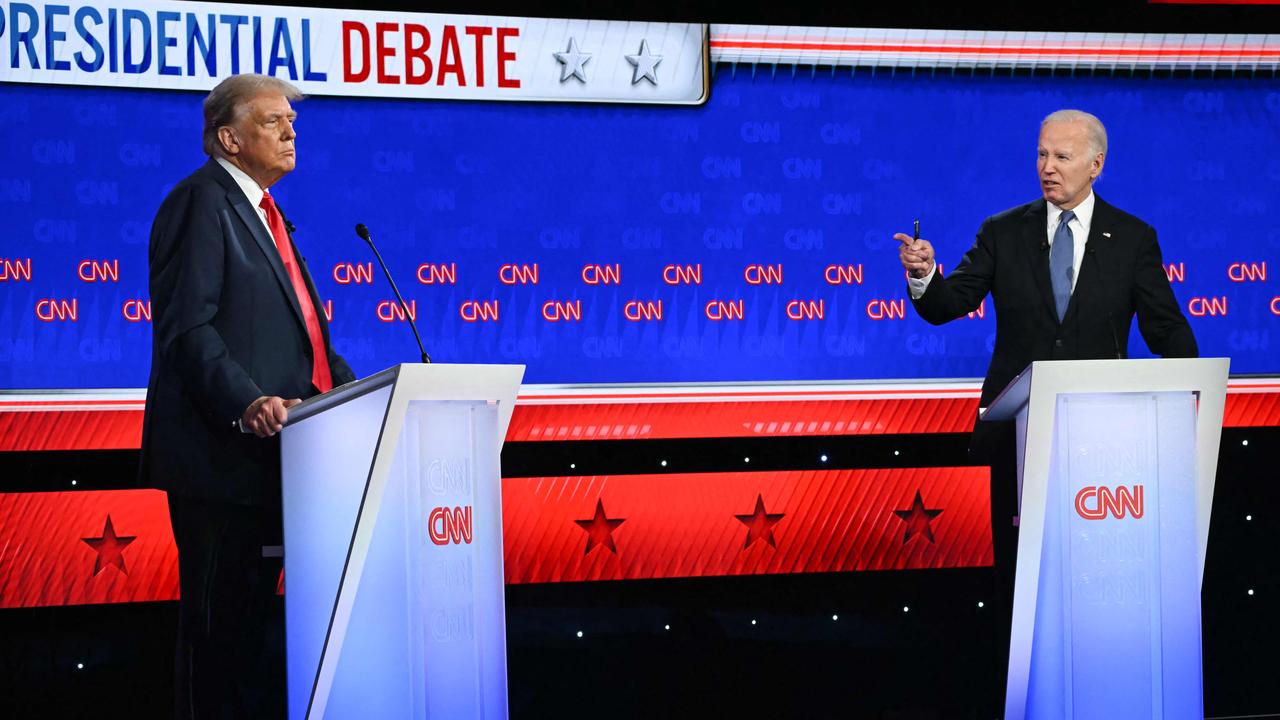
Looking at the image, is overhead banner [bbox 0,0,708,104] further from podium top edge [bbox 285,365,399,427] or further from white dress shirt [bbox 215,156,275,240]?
podium top edge [bbox 285,365,399,427]

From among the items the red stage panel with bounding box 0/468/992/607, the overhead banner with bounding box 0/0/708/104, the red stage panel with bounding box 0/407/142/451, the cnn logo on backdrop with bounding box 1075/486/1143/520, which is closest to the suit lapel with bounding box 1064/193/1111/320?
the cnn logo on backdrop with bounding box 1075/486/1143/520

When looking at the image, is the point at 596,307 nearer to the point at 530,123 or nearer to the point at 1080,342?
the point at 530,123

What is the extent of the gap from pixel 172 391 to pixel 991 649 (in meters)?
2.67

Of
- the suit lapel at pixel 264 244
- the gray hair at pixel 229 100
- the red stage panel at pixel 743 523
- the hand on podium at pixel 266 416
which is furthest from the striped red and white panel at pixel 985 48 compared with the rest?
the hand on podium at pixel 266 416

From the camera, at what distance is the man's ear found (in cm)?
299

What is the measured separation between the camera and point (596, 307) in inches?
167

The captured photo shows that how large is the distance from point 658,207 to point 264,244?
1659 millimetres

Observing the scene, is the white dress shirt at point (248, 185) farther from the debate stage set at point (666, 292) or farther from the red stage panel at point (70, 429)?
the red stage panel at point (70, 429)

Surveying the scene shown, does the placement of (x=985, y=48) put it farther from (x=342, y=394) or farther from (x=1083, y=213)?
(x=342, y=394)

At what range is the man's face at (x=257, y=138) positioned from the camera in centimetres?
299

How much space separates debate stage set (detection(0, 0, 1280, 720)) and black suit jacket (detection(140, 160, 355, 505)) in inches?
46.0

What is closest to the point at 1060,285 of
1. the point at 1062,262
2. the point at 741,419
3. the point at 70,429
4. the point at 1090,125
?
the point at 1062,262

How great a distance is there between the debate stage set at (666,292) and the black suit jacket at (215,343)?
3.83 ft

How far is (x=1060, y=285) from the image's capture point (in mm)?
3480
